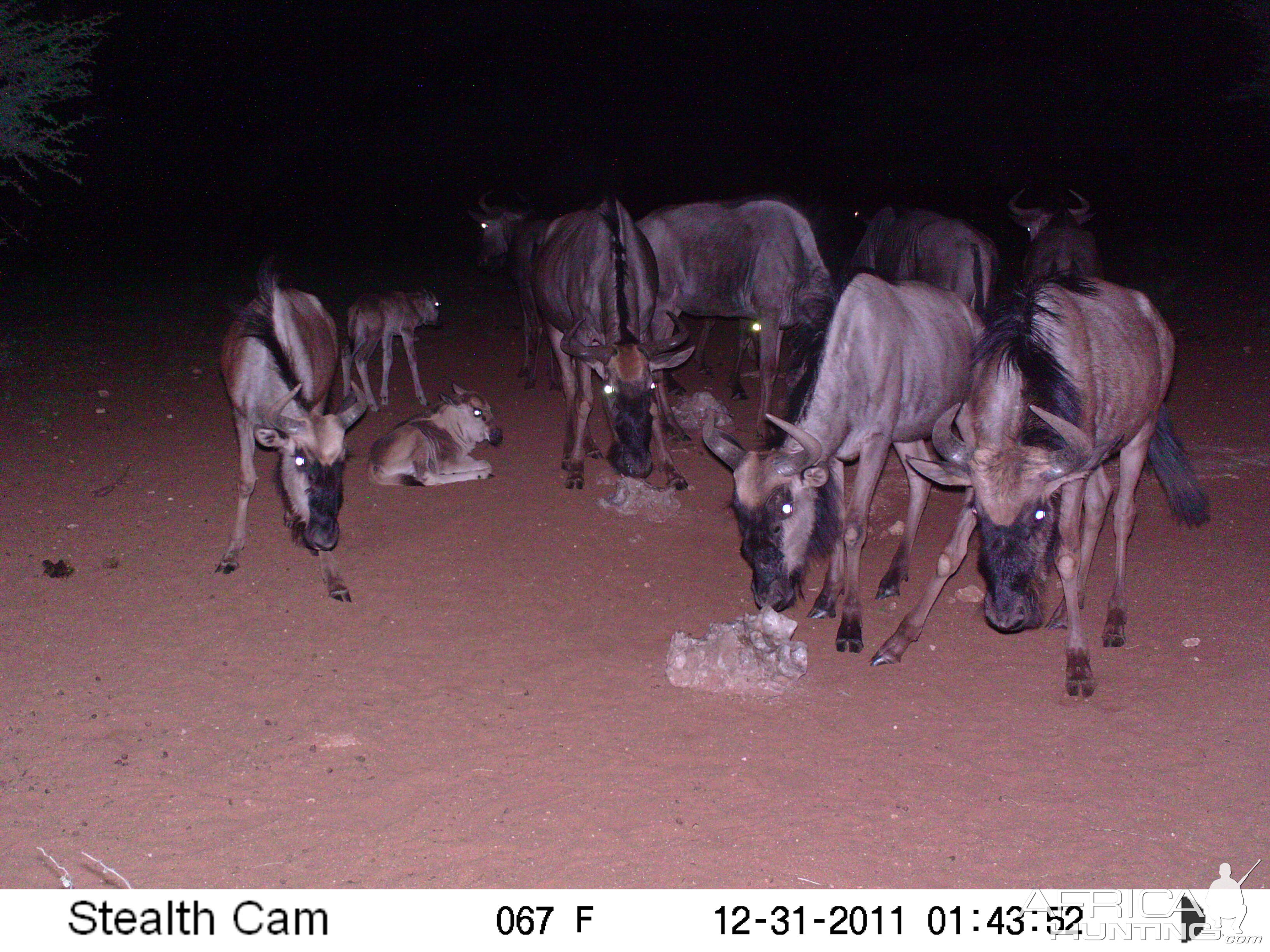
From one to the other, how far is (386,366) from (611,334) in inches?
138

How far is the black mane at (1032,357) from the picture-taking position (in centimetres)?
514

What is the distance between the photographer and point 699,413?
406 inches

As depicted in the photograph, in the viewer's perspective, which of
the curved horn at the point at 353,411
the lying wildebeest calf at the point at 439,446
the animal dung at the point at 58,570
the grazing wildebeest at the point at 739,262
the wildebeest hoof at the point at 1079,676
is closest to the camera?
the wildebeest hoof at the point at 1079,676

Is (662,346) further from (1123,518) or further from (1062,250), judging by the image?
(1062,250)

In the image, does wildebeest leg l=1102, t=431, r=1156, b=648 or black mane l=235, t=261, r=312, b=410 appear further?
black mane l=235, t=261, r=312, b=410

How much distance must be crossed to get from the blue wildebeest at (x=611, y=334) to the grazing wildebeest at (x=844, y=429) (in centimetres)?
226

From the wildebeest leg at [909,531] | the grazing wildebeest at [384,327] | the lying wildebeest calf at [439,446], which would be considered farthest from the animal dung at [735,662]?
the grazing wildebeest at [384,327]

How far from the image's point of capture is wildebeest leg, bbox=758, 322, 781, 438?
31.8 ft

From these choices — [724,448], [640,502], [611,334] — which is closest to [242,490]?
[640,502]

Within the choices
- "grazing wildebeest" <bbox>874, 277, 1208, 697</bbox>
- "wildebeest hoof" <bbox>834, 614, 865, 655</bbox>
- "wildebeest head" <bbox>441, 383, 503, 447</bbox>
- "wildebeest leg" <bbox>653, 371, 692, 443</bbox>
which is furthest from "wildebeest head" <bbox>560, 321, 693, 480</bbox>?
"grazing wildebeest" <bbox>874, 277, 1208, 697</bbox>

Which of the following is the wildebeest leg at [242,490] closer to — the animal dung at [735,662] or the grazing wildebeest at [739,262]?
the animal dung at [735,662]

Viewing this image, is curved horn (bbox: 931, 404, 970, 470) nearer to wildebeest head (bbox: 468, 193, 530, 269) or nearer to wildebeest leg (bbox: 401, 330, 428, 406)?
wildebeest leg (bbox: 401, 330, 428, 406)

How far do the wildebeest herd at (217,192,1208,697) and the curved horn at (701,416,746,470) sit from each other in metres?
0.01

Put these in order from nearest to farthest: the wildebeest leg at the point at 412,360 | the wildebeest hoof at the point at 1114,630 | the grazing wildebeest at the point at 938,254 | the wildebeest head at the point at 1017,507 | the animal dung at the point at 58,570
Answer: the wildebeest head at the point at 1017,507 < the wildebeest hoof at the point at 1114,630 < the animal dung at the point at 58,570 < the grazing wildebeest at the point at 938,254 < the wildebeest leg at the point at 412,360
